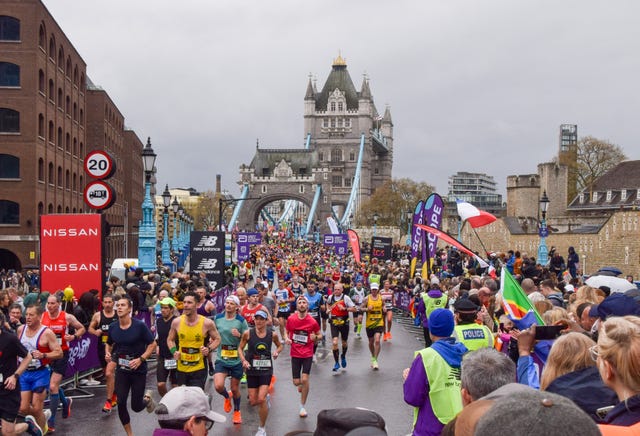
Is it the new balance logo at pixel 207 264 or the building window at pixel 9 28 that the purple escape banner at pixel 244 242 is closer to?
the new balance logo at pixel 207 264

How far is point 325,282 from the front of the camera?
20.1m

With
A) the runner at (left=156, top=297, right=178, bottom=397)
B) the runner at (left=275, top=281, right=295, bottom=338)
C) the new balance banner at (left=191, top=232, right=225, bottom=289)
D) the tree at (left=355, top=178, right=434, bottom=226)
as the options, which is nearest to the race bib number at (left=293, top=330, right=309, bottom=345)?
the runner at (left=156, top=297, right=178, bottom=397)

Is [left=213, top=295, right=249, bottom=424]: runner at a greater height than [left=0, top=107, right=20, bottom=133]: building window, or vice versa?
[left=0, top=107, right=20, bottom=133]: building window

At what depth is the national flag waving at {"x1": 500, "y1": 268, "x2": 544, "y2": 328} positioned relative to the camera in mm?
6941

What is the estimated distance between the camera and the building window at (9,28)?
38500mm

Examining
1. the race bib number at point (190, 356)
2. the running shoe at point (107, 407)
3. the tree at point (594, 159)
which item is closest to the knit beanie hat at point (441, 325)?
the race bib number at point (190, 356)

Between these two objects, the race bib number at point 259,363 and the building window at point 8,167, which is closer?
the race bib number at point 259,363

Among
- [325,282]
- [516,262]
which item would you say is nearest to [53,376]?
[325,282]

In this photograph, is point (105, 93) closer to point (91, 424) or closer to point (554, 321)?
point (91, 424)

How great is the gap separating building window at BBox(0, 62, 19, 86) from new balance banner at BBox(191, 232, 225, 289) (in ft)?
79.4

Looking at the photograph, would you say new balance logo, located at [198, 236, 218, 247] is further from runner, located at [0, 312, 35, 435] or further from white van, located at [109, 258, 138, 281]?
runner, located at [0, 312, 35, 435]

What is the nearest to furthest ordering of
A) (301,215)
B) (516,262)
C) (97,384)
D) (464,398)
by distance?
(464,398)
(97,384)
(516,262)
(301,215)

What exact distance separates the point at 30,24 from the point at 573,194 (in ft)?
192

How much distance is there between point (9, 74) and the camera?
38.8 metres
